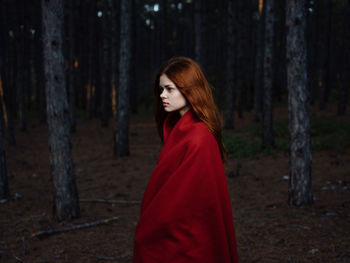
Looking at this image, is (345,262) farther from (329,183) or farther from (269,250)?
(329,183)

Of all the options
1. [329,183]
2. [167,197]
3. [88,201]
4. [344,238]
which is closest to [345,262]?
[344,238]

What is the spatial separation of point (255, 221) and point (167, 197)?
14.2ft

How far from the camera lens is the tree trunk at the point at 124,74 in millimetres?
10703

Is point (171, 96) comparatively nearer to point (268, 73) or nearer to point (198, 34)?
point (268, 73)

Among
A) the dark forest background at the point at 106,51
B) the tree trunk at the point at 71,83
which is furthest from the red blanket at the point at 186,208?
the tree trunk at the point at 71,83

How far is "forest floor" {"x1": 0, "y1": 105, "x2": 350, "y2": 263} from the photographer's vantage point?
459cm

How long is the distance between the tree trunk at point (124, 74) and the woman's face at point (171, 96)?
886cm

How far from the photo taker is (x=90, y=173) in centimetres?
991

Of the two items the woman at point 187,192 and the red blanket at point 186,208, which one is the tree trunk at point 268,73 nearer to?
the woman at point 187,192

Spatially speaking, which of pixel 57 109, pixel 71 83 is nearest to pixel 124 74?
pixel 57 109

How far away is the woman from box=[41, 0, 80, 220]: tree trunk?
Answer: 12.2 feet

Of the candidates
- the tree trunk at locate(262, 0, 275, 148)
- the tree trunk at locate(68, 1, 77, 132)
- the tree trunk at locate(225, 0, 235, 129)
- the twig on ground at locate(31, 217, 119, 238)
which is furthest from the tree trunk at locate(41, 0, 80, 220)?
the tree trunk at locate(68, 1, 77, 132)

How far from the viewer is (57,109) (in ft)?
17.8

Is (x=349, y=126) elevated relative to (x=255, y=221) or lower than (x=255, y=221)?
elevated
